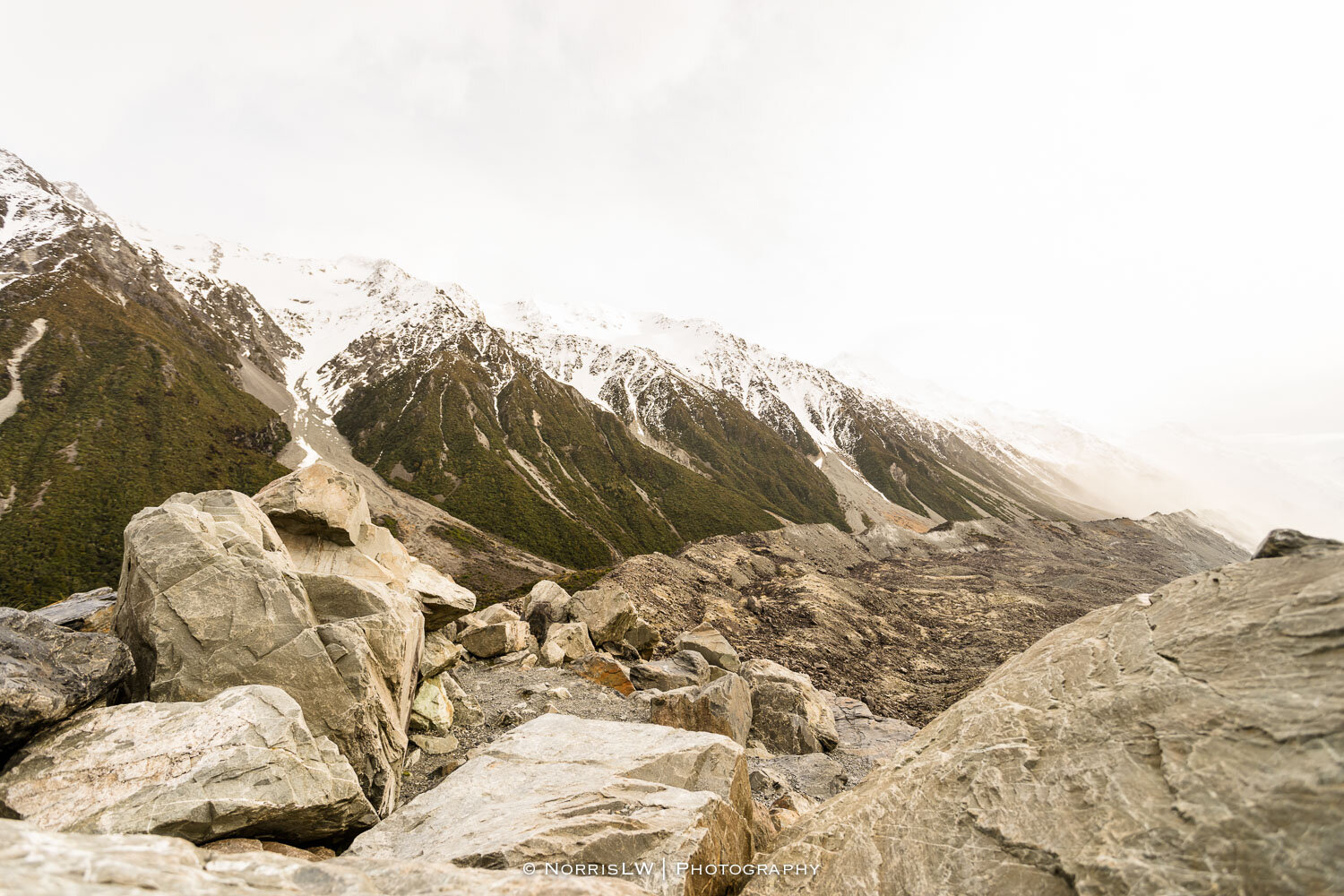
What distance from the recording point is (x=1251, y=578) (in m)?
7.23

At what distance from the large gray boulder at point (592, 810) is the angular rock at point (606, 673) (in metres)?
14.0

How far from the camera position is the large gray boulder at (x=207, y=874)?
3908 millimetres

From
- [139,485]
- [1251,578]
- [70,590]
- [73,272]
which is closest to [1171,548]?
[1251,578]

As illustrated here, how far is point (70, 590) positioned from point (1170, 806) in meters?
118

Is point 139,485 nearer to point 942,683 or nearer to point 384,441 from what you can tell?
point 384,441

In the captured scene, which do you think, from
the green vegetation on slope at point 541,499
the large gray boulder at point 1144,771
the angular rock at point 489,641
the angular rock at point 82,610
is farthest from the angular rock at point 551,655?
the green vegetation on slope at point 541,499

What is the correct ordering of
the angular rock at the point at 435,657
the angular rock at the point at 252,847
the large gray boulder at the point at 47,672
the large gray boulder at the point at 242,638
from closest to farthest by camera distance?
the angular rock at the point at 252,847, the large gray boulder at the point at 47,672, the large gray boulder at the point at 242,638, the angular rock at the point at 435,657

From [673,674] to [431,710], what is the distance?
15.5 meters

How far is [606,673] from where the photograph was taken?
86.0ft

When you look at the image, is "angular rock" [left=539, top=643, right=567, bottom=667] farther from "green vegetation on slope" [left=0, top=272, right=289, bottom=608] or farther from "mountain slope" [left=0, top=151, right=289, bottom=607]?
"green vegetation on slope" [left=0, top=272, right=289, bottom=608]

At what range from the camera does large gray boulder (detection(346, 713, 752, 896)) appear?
7.56 meters

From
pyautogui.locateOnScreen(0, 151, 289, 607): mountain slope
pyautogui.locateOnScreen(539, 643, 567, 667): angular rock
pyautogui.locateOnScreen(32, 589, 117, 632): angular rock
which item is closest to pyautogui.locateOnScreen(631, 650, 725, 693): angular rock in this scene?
pyautogui.locateOnScreen(539, 643, 567, 667): angular rock

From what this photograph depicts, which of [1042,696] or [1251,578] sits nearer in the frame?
[1251,578]

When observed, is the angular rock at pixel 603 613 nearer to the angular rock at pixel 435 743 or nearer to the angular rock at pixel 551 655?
the angular rock at pixel 551 655
